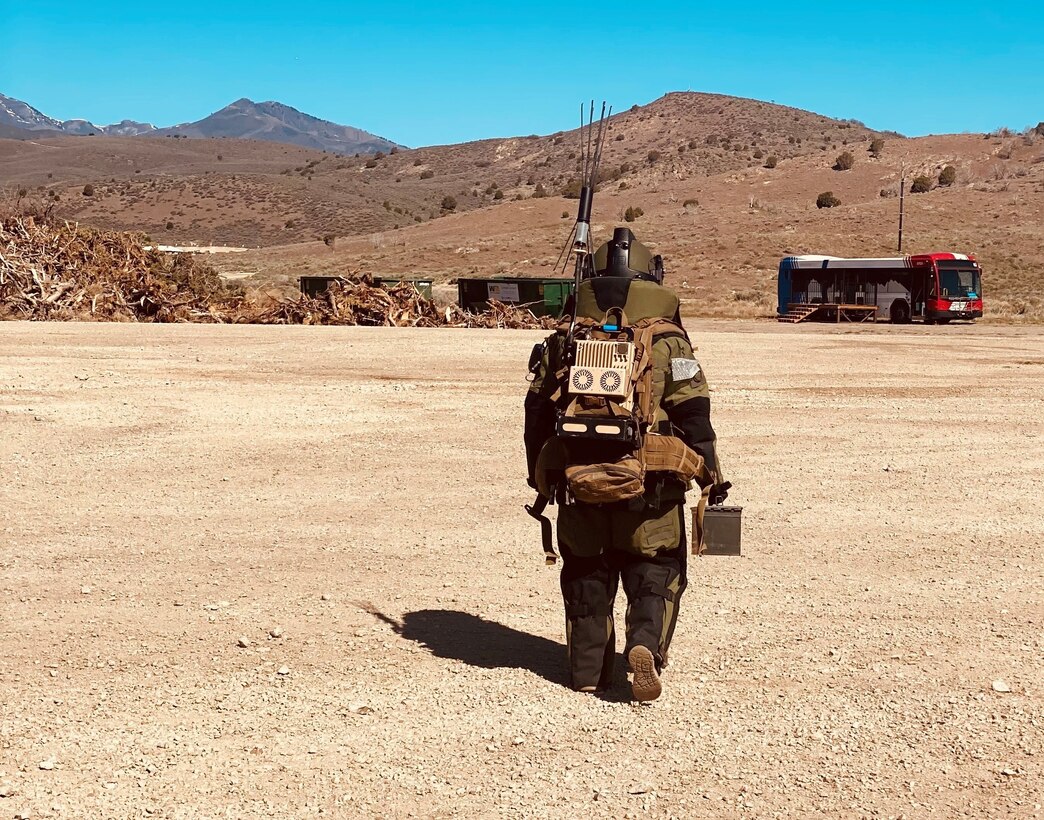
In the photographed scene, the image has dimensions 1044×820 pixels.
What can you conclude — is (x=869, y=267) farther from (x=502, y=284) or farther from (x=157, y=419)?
(x=157, y=419)

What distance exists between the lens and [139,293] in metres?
29.0

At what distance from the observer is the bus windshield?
130 feet

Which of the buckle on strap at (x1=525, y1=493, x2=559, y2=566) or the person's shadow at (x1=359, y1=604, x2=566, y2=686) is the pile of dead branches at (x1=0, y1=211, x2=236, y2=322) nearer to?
the person's shadow at (x1=359, y1=604, x2=566, y2=686)

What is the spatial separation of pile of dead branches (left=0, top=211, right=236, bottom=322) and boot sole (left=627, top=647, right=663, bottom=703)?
24.6 meters

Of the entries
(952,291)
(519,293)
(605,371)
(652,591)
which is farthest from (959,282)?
(605,371)

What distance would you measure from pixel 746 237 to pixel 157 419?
55771 mm

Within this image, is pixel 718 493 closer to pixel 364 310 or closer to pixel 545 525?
pixel 545 525

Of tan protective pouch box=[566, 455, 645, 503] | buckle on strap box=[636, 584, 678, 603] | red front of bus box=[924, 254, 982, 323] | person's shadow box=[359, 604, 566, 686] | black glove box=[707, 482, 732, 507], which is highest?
red front of bus box=[924, 254, 982, 323]

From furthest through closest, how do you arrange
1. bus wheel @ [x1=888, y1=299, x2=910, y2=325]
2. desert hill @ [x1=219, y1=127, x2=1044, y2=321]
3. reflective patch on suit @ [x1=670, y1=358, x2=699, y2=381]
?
desert hill @ [x1=219, y1=127, x2=1044, y2=321]
bus wheel @ [x1=888, y1=299, x2=910, y2=325]
reflective patch on suit @ [x1=670, y1=358, x2=699, y2=381]

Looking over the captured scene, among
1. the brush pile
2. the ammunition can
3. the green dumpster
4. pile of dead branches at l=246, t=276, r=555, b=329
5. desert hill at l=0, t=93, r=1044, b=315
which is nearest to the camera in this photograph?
the ammunition can

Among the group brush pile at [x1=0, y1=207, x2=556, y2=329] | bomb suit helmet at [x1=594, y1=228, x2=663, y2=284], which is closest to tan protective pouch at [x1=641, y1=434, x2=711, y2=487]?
bomb suit helmet at [x1=594, y1=228, x2=663, y2=284]

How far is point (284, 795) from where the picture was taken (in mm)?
4551

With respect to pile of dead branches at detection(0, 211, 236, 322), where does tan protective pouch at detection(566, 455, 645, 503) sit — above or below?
below

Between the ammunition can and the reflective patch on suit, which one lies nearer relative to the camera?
the reflective patch on suit
